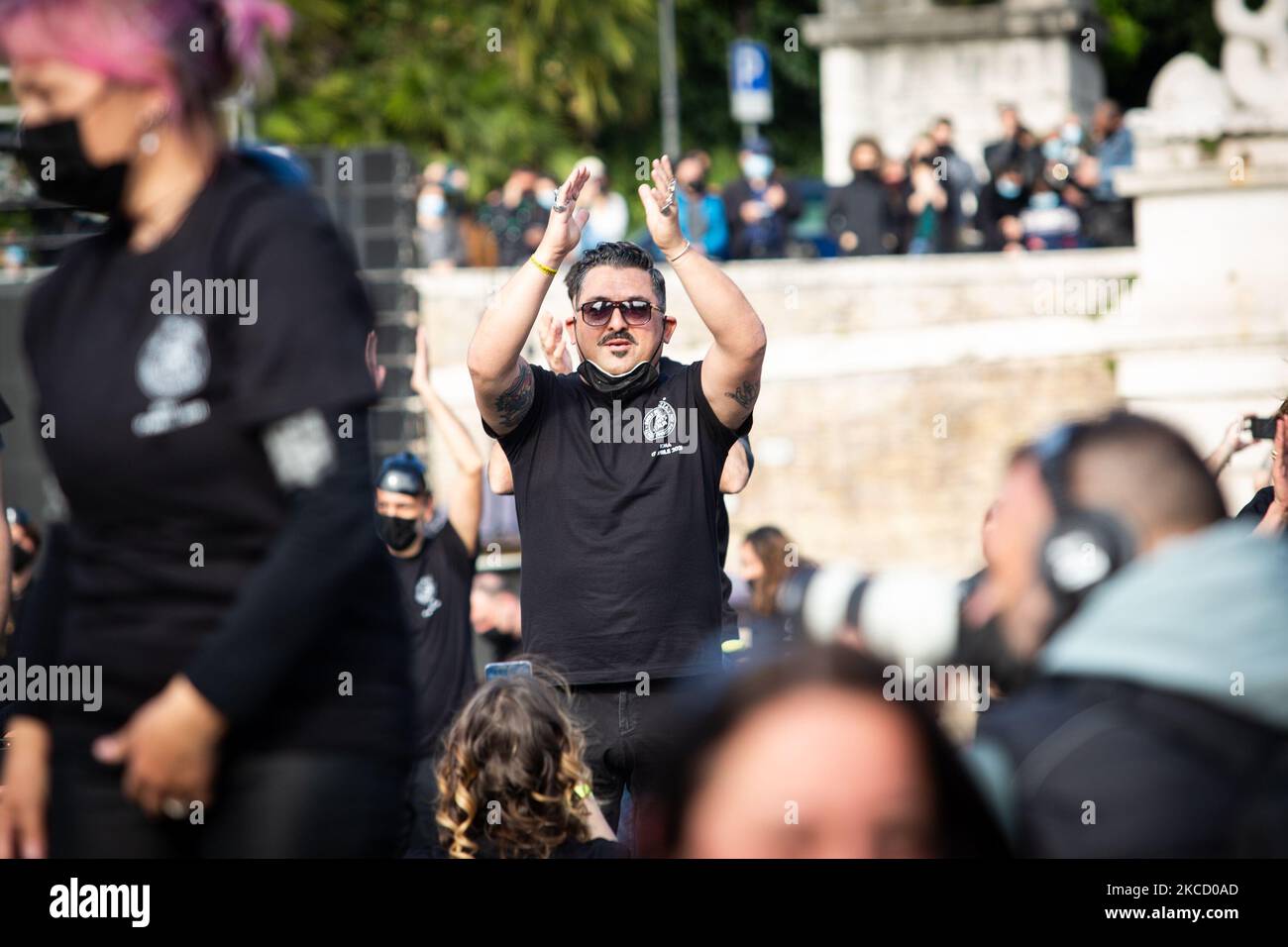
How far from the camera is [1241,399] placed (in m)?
15.1

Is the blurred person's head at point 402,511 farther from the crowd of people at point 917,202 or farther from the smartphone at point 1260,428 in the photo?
the crowd of people at point 917,202

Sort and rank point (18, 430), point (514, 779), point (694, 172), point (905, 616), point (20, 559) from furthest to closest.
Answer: point (694, 172), point (18, 430), point (20, 559), point (514, 779), point (905, 616)

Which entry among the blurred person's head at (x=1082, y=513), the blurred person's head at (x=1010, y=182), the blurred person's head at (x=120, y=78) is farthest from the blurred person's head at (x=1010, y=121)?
the blurred person's head at (x=1082, y=513)

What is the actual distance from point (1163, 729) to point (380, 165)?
16.3 m

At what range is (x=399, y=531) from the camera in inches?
307

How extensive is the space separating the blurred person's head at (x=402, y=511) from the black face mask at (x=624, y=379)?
88.3 inches

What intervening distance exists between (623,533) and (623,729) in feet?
1.70

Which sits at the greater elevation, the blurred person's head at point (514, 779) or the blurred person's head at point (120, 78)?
the blurred person's head at point (120, 78)

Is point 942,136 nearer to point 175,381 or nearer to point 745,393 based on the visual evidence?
point 745,393

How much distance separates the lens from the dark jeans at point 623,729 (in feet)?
17.3

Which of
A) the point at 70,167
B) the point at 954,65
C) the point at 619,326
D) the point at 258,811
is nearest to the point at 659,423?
the point at 619,326
